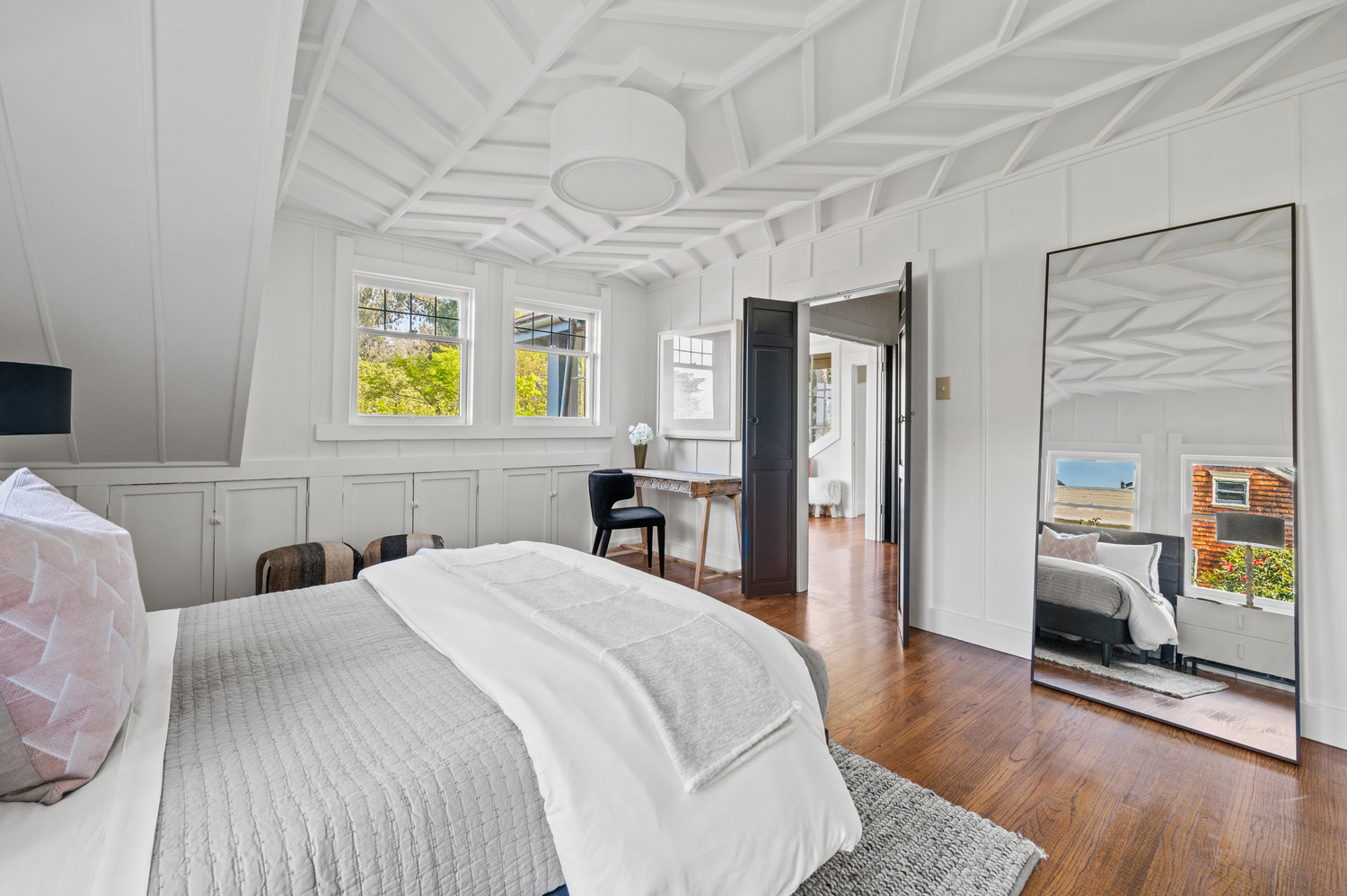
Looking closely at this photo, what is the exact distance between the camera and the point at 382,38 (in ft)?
6.88

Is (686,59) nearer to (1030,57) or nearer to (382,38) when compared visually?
(382,38)

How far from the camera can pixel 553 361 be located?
496 centimetres

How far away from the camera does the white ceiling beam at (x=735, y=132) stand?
7.93ft

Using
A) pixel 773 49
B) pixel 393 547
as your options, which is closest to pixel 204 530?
pixel 393 547

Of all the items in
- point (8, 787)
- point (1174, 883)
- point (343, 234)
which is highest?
point (343, 234)

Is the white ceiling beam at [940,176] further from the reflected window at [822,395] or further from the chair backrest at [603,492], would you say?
the reflected window at [822,395]

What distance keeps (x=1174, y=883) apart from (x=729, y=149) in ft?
10.1

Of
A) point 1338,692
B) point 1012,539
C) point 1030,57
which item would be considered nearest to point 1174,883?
point 1338,692

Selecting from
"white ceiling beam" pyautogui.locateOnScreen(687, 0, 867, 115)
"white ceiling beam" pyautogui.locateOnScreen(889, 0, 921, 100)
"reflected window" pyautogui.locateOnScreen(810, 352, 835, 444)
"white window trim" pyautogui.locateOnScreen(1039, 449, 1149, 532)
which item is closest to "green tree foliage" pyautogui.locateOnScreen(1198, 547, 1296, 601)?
"white window trim" pyautogui.locateOnScreen(1039, 449, 1149, 532)

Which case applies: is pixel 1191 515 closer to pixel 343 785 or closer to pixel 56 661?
pixel 343 785

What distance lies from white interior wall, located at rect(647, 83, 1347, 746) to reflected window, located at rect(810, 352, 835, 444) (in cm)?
430

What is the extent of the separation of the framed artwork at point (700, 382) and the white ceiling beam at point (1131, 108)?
2466 mm

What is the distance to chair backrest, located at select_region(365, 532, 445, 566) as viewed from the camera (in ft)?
11.9

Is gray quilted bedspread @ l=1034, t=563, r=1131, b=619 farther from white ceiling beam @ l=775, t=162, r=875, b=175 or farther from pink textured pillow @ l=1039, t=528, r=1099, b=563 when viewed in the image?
white ceiling beam @ l=775, t=162, r=875, b=175
